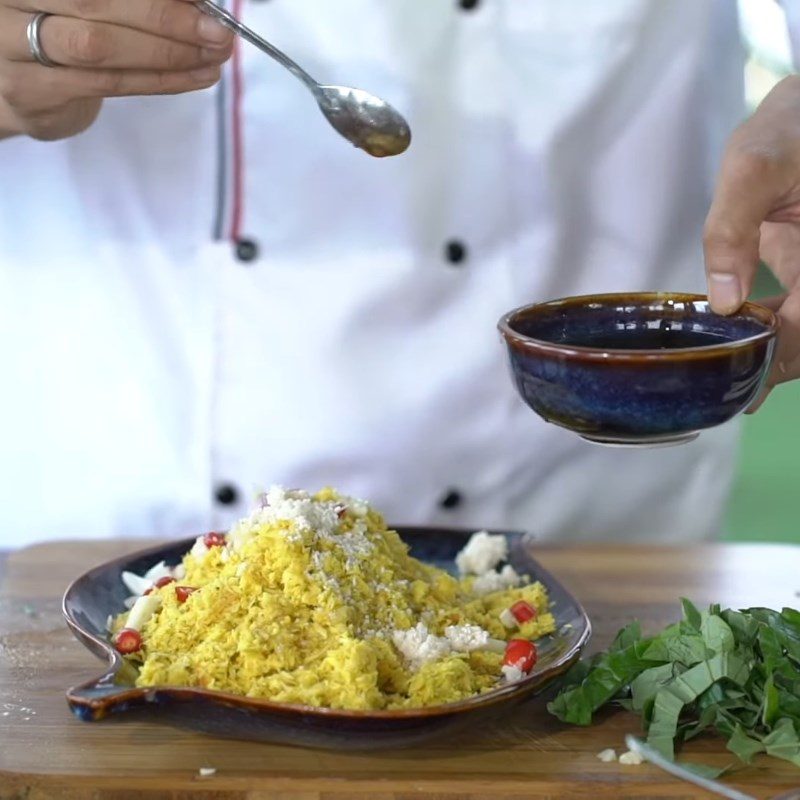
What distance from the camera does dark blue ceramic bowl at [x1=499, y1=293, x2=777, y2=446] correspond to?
1.20 metres

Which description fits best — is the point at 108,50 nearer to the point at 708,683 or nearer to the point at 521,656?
the point at 521,656

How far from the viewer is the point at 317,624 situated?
128 cm

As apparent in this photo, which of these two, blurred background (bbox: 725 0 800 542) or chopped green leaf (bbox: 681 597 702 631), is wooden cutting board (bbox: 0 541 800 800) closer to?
chopped green leaf (bbox: 681 597 702 631)

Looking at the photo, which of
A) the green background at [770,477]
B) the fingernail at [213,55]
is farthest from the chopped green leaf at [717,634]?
the green background at [770,477]

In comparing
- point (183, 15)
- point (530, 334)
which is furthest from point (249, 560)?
point (183, 15)

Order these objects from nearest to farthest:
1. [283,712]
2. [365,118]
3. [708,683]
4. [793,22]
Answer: [283,712] → [708,683] → [365,118] → [793,22]

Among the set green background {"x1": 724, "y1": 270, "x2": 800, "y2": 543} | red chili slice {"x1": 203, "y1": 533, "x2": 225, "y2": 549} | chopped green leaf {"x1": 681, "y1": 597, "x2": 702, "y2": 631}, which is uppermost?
red chili slice {"x1": 203, "y1": 533, "x2": 225, "y2": 549}

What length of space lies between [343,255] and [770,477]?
3.52 metres

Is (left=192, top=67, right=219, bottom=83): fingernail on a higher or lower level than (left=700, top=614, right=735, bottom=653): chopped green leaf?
higher

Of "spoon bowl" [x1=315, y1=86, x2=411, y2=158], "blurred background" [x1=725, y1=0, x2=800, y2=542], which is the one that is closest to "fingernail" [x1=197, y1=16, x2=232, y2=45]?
"spoon bowl" [x1=315, y1=86, x2=411, y2=158]

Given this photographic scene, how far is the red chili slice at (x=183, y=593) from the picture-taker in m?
1.37

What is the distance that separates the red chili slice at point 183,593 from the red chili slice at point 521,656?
1.07ft

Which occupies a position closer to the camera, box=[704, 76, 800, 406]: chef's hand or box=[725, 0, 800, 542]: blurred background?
box=[704, 76, 800, 406]: chef's hand

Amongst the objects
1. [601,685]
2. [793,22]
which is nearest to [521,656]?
[601,685]
